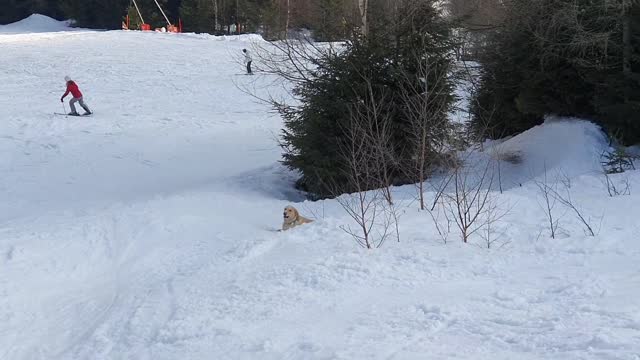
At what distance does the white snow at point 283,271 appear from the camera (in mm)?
5715

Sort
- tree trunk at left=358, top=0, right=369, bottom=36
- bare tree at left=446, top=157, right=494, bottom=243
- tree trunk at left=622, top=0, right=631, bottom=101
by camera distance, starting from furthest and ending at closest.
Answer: tree trunk at left=358, top=0, right=369, bottom=36
tree trunk at left=622, top=0, right=631, bottom=101
bare tree at left=446, top=157, right=494, bottom=243

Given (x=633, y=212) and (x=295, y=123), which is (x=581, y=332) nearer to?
(x=633, y=212)

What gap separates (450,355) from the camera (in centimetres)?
519

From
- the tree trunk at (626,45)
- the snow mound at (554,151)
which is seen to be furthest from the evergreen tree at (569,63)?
the snow mound at (554,151)

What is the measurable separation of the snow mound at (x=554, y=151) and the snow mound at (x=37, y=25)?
5455 cm

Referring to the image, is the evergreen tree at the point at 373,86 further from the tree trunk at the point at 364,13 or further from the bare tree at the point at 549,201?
the bare tree at the point at 549,201

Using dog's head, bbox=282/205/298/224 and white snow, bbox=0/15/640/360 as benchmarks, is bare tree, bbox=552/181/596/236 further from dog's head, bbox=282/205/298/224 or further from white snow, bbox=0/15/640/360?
dog's head, bbox=282/205/298/224

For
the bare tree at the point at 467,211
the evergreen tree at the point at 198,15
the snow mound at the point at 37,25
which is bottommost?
the bare tree at the point at 467,211

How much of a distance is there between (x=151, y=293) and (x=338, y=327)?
111 inches

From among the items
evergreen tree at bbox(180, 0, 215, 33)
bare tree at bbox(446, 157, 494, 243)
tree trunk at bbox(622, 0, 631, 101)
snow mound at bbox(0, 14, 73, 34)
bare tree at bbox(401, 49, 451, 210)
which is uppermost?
evergreen tree at bbox(180, 0, 215, 33)

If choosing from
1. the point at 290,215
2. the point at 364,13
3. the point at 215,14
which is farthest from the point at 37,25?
the point at 290,215

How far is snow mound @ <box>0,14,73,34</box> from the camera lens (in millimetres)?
60969

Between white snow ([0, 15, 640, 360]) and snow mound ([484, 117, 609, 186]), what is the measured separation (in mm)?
32

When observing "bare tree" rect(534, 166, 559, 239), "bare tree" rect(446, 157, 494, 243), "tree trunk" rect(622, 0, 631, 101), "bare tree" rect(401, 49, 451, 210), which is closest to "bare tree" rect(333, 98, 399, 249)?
"bare tree" rect(446, 157, 494, 243)
